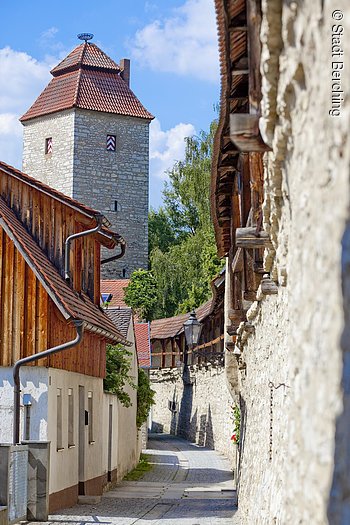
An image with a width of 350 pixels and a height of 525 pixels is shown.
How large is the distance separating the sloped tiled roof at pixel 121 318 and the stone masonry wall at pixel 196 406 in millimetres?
4105

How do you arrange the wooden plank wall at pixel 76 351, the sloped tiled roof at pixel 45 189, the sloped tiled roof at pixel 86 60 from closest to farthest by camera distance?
the wooden plank wall at pixel 76 351 < the sloped tiled roof at pixel 45 189 < the sloped tiled roof at pixel 86 60

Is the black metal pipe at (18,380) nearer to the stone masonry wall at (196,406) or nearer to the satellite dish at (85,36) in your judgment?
the stone masonry wall at (196,406)

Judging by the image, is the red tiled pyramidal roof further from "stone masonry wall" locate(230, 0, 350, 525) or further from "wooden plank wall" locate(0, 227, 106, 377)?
"stone masonry wall" locate(230, 0, 350, 525)

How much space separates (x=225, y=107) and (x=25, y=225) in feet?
27.2

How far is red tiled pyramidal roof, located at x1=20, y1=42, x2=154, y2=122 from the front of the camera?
62.1m

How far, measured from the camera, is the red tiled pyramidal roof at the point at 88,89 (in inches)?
2446

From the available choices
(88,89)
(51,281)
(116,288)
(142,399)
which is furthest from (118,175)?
(51,281)

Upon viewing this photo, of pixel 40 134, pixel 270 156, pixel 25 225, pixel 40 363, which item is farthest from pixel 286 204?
pixel 40 134

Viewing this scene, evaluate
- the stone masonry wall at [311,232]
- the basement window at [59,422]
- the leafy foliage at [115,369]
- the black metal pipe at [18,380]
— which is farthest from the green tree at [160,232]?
the stone masonry wall at [311,232]

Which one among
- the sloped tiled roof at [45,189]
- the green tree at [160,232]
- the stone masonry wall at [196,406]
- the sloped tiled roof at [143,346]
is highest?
the green tree at [160,232]

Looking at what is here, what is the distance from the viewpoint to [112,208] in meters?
62.5

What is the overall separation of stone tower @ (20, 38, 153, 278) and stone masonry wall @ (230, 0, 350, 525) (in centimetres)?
5500

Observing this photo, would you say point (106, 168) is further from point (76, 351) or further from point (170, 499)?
point (76, 351)

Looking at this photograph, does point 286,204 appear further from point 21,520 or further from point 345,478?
point 21,520
